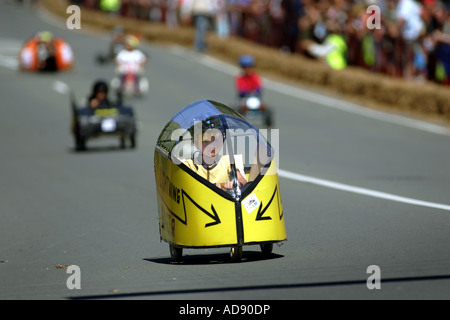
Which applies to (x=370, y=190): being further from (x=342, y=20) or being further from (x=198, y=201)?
(x=342, y=20)

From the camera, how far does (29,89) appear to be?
3378 centimetres

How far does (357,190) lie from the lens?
1525 cm

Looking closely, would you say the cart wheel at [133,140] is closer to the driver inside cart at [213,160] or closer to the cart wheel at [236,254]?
the driver inside cart at [213,160]

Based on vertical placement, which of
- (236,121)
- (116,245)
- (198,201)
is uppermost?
(236,121)

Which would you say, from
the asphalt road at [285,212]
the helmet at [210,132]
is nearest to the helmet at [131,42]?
the asphalt road at [285,212]

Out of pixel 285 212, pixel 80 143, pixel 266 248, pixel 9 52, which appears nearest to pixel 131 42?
pixel 80 143

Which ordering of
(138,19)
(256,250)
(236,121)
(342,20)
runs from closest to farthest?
(236,121), (256,250), (342,20), (138,19)

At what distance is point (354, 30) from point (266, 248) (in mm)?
18378

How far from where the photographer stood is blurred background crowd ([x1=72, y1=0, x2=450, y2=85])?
2455 cm

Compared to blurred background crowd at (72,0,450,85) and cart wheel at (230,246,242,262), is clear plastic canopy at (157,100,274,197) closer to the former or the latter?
cart wheel at (230,246,242,262)

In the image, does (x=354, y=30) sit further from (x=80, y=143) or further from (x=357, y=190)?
(x=357, y=190)

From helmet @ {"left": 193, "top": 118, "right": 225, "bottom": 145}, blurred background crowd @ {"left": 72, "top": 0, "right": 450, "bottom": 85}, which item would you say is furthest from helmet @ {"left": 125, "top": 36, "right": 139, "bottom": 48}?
helmet @ {"left": 193, "top": 118, "right": 225, "bottom": 145}
